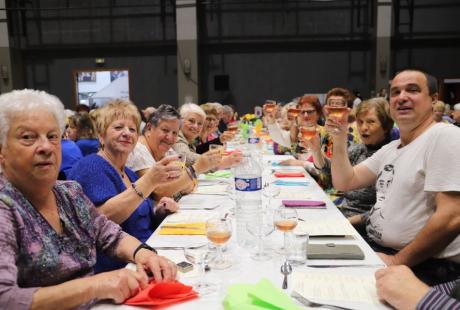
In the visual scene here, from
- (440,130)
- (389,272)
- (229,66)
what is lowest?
(389,272)

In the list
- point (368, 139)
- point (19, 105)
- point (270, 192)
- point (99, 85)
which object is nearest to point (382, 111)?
point (368, 139)

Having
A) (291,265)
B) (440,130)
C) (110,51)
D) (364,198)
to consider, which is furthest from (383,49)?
A: (291,265)

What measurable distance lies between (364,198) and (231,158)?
1.05 m

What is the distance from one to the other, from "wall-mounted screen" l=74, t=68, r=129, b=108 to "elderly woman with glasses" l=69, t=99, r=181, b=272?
A: 10453 mm

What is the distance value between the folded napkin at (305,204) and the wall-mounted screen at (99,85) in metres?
10.8

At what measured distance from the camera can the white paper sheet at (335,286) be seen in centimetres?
130

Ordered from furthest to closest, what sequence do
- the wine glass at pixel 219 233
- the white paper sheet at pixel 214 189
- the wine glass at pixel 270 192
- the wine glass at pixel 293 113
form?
the wine glass at pixel 293 113 → the white paper sheet at pixel 214 189 → the wine glass at pixel 270 192 → the wine glass at pixel 219 233

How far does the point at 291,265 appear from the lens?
1.58 m

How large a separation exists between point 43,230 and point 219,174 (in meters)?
2.32

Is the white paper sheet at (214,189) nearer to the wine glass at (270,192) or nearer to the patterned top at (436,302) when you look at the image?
the wine glass at (270,192)

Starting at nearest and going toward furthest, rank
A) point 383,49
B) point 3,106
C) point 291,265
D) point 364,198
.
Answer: point 3,106, point 291,265, point 364,198, point 383,49

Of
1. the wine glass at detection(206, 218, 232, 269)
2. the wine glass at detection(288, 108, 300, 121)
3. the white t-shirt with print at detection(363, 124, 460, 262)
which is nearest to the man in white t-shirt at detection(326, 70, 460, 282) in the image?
the white t-shirt with print at detection(363, 124, 460, 262)

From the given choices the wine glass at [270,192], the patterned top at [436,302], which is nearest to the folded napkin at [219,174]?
the wine glass at [270,192]

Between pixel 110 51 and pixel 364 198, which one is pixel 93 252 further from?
pixel 110 51
